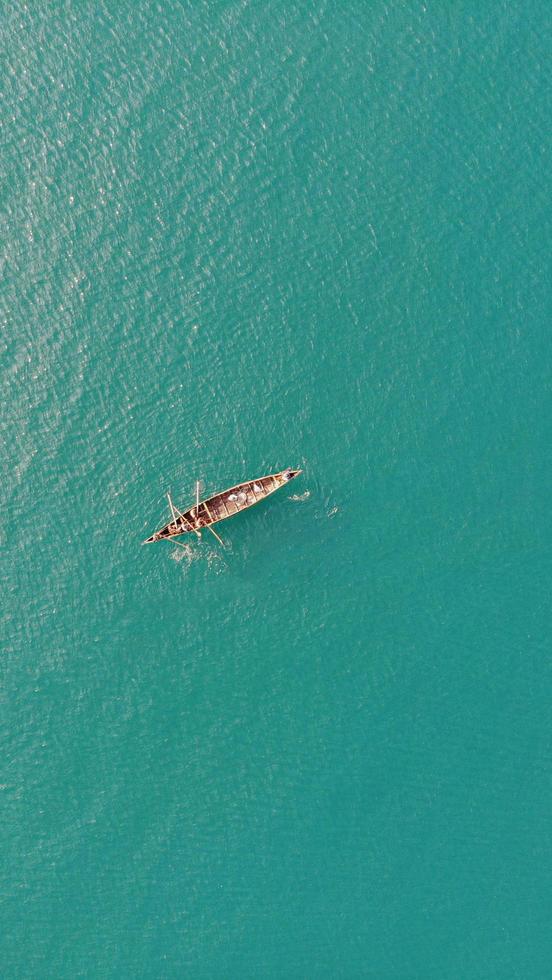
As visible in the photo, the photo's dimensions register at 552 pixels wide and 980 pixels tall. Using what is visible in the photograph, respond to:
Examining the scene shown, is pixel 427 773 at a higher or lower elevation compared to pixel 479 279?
lower

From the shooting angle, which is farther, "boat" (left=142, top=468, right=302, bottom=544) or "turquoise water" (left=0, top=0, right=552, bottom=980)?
"turquoise water" (left=0, top=0, right=552, bottom=980)

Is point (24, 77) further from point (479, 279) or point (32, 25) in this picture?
point (479, 279)

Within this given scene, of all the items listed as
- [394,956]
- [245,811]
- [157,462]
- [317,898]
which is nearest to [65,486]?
[157,462]

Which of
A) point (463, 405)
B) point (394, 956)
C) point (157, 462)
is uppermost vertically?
point (157, 462)

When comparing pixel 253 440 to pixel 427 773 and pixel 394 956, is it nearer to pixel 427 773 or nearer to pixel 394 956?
pixel 427 773

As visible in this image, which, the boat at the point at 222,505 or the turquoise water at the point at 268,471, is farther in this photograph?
the turquoise water at the point at 268,471
